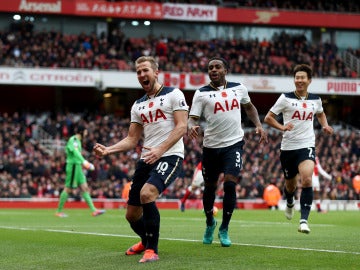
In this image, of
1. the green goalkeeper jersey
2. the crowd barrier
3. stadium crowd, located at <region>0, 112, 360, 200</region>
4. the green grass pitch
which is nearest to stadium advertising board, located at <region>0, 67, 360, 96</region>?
stadium crowd, located at <region>0, 112, 360, 200</region>

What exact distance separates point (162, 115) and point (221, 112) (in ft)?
6.69

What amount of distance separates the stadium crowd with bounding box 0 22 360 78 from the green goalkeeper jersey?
2265cm

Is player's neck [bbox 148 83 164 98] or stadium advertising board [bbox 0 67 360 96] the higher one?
stadium advertising board [bbox 0 67 360 96]

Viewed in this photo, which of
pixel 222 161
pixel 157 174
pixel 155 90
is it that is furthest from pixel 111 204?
pixel 157 174

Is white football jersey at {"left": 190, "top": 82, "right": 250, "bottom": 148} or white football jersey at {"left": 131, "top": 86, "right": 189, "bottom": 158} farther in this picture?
white football jersey at {"left": 190, "top": 82, "right": 250, "bottom": 148}

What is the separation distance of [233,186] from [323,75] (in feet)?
136

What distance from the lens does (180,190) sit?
124 feet

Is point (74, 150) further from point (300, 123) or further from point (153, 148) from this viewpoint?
point (153, 148)

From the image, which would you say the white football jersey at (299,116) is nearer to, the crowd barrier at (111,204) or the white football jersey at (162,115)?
the white football jersey at (162,115)

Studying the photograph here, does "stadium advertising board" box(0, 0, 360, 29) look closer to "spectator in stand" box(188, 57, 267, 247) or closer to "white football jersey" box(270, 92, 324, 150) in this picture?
"white football jersey" box(270, 92, 324, 150)

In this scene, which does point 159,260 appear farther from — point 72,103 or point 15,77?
point 72,103

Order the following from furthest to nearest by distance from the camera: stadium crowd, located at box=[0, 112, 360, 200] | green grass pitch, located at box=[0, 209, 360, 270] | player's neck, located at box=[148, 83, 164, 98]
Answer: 1. stadium crowd, located at box=[0, 112, 360, 200]
2. player's neck, located at box=[148, 83, 164, 98]
3. green grass pitch, located at box=[0, 209, 360, 270]

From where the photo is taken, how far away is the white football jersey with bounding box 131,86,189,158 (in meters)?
10.4

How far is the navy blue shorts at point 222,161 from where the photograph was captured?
12.1 m
